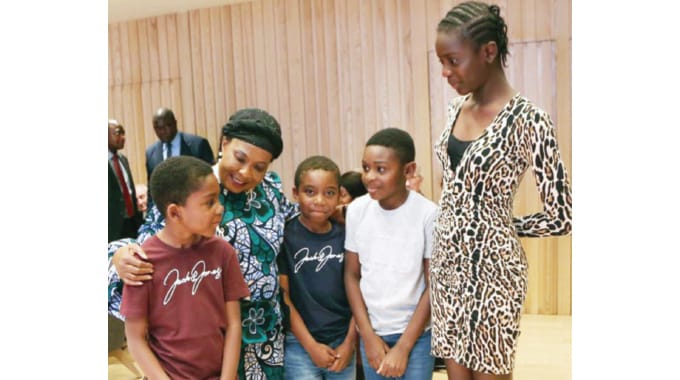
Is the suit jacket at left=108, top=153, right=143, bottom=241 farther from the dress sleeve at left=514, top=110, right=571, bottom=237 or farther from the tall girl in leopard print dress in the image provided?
the dress sleeve at left=514, top=110, right=571, bottom=237

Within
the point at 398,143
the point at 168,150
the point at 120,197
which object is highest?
the point at 168,150

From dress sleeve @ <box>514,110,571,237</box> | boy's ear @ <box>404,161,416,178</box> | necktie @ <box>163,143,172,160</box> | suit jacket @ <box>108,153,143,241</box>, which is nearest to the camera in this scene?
dress sleeve @ <box>514,110,571,237</box>

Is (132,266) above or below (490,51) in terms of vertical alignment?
below

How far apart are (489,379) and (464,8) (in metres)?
0.84

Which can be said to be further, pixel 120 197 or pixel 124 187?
pixel 124 187

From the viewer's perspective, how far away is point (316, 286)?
5.62ft

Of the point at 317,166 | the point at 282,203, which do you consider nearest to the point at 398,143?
the point at 317,166

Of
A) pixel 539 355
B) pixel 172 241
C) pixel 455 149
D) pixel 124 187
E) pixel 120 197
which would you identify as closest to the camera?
pixel 455 149

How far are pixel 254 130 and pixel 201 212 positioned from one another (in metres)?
0.31

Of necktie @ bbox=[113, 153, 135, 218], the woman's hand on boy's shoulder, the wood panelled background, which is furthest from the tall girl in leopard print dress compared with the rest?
necktie @ bbox=[113, 153, 135, 218]

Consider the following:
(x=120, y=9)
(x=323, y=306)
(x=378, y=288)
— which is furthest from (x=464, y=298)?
(x=120, y=9)

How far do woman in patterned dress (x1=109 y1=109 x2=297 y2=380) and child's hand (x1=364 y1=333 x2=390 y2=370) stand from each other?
0.89 ft

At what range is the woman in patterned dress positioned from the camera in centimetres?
152

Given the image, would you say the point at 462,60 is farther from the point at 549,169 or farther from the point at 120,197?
the point at 120,197
